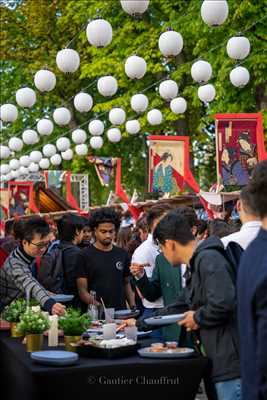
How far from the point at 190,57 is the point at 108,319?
18.9 m

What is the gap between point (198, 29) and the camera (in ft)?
66.8

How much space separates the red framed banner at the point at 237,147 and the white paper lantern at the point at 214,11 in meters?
2.21

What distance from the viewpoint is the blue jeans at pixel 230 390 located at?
502 centimetres

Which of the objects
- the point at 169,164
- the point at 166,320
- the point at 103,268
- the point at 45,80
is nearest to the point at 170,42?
the point at 45,80

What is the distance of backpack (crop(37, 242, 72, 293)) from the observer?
348 inches

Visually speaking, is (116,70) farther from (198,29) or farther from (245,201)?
(245,201)

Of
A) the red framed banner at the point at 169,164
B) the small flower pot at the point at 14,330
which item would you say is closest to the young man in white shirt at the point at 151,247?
the small flower pot at the point at 14,330

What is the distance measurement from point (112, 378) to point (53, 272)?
3.70m

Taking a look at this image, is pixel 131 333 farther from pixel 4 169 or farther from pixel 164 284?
pixel 4 169

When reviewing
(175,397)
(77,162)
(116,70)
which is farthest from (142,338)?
(77,162)

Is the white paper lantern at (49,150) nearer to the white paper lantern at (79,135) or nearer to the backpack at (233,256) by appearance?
the white paper lantern at (79,135)

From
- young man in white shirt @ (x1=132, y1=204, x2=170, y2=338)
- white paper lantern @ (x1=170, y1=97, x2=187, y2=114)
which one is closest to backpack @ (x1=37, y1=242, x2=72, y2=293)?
young man in white shirt @ (x1=132, y1=204, x2=170, y2=338)

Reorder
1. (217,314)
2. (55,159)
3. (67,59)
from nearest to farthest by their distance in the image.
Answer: (217,314) < (67,59) < (55,159)

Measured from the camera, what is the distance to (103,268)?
27.5ft
